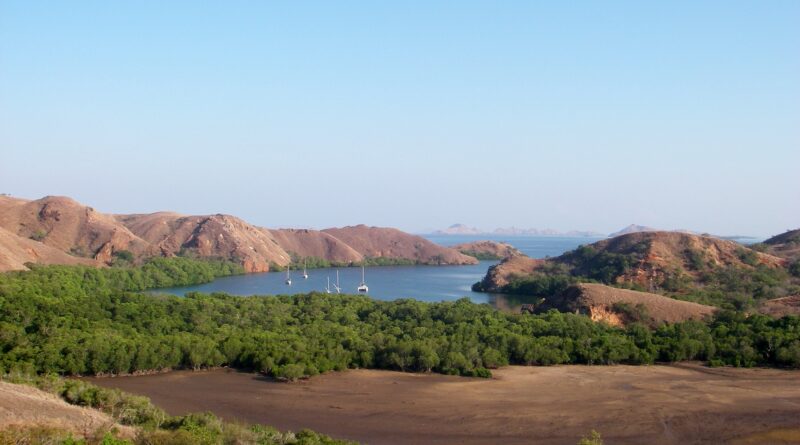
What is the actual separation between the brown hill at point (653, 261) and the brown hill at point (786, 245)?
19.9 ft

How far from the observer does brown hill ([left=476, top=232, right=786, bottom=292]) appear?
7238 centimetres

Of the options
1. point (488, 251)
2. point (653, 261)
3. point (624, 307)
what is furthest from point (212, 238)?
point (624, 307)

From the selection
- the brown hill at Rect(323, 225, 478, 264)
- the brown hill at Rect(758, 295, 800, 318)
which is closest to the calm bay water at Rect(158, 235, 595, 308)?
the brown hill at Rect(323, 225, 478, 264)

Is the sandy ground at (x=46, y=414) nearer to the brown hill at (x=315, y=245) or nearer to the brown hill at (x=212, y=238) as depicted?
the brown hill at (x=212, y=238)

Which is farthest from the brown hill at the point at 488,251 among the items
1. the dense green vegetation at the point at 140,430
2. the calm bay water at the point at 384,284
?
the dense green vegetation at the point at 140,430

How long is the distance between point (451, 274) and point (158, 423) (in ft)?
313

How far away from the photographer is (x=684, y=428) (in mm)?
27141

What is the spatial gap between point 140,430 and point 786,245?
84175mm

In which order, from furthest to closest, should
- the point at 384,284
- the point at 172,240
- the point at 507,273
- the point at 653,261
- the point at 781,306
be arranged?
the point at 172,240, the point at 384,284, the point at 507,273, the point at 653,261, the point at 781,306

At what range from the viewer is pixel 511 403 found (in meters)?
29.9

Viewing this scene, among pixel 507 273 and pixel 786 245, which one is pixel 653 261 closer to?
pixel 507 273

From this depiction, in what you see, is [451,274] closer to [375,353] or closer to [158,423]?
[375,353]

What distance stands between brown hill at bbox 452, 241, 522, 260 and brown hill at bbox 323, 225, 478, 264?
10.9 metres

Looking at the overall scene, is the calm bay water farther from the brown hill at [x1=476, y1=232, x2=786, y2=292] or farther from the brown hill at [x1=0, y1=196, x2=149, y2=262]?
the brown hill at [x1=0, y1=196, x2=149, y2=262]
